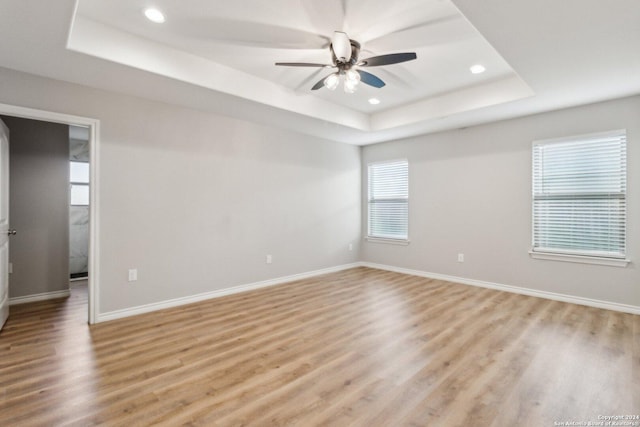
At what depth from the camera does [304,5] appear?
7.76 ft

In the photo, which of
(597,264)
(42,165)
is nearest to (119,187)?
(42,165)

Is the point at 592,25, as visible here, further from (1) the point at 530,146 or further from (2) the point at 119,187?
(2) the point at 119,187

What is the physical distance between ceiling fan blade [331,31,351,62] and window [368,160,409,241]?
131 inches

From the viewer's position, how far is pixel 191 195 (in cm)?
398

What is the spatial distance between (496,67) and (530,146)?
1414 mm

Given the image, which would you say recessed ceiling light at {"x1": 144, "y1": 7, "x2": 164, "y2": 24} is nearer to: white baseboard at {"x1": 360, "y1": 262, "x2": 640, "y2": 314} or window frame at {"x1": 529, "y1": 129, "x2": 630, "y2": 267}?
window frame at {"x1": 529, "y1": 129, "x2": 630, "y2": 267}

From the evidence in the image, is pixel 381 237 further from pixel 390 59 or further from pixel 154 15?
pixel 154 15

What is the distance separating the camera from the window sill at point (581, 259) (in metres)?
3.65

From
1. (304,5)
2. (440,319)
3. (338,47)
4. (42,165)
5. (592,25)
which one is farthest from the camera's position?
(42,165)

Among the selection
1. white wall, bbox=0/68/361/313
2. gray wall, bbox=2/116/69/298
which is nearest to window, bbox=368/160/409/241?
white wall, bbox=0/68/361/313

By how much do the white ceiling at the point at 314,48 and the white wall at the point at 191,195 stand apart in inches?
10.9

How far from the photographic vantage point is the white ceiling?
217cm

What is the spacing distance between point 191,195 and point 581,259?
492cm

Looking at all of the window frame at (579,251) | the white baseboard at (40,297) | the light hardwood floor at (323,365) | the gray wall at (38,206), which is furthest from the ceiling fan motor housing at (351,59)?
the white baseboard at (40,297)
